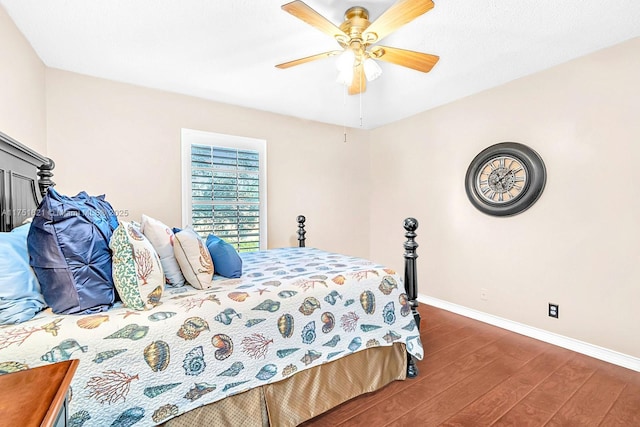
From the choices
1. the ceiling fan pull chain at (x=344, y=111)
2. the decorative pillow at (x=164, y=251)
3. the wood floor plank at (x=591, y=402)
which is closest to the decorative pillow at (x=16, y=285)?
the decorative pillow at (x=164, y=251)

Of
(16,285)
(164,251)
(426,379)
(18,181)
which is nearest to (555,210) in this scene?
(426,379)

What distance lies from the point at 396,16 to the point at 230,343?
1.98 meters

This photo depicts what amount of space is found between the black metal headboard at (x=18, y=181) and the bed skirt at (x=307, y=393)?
4.68 ft

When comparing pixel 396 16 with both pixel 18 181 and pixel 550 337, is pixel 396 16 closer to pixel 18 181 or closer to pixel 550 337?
pixel 18 181

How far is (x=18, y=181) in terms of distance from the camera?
167 centimetres

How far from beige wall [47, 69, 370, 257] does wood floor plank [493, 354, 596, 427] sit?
2.76 metres

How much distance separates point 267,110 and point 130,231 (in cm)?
270

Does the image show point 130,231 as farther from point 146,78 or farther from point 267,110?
point 267,110

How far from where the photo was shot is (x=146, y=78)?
2.81 metres

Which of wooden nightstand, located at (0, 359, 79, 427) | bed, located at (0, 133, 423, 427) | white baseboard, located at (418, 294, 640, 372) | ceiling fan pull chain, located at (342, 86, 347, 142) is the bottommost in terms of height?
white baseboard, located at (418, 294, 640, 372)

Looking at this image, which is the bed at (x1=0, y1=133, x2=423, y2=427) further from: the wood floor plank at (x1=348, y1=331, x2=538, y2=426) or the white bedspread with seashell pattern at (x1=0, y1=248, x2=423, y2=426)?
the wood floor plank at (x1=348, y1=331, x2=538, y2=426)

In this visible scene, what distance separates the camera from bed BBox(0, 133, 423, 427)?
3.72ft

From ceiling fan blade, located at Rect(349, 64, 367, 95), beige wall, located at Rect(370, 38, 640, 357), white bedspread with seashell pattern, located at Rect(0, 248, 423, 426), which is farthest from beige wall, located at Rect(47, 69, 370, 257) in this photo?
white bedspread with seashell pattern, located at Rect(0, 248, 423, 426)

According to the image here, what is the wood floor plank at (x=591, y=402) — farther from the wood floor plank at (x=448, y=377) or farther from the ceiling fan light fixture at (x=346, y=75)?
the ceiling fan light fixture at (x=346, y=75)
